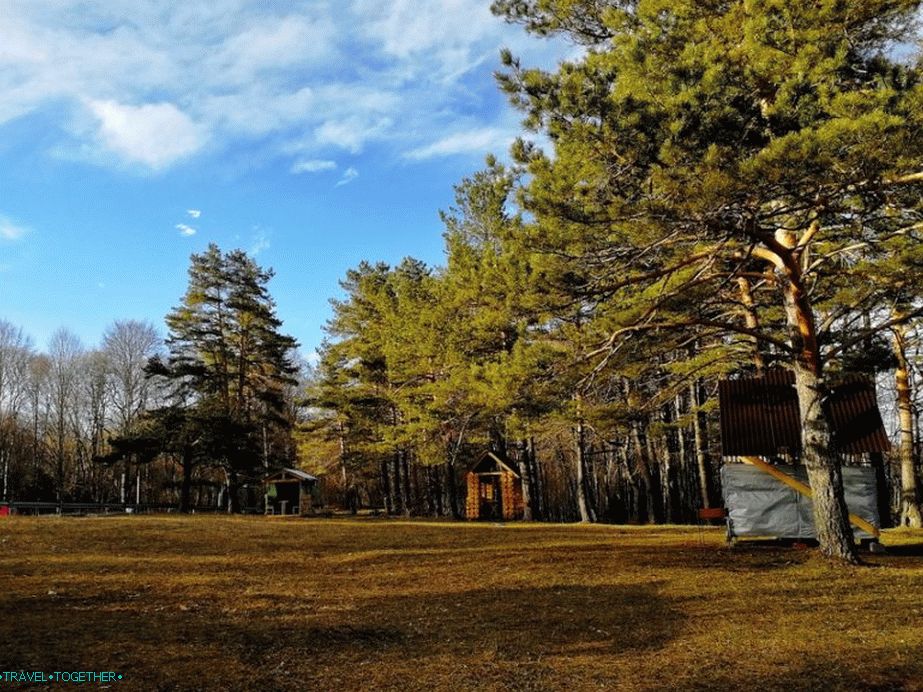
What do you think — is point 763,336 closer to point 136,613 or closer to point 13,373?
point 136,613

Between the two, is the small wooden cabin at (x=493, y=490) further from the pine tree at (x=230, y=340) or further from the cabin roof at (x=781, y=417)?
the cabin roof at (x=781, y=417)

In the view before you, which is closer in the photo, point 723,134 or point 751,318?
point 723,134

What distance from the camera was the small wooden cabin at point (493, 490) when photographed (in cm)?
2927

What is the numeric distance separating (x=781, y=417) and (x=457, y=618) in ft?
30.1

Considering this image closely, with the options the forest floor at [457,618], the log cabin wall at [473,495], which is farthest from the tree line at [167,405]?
the forest floor at [457,618]

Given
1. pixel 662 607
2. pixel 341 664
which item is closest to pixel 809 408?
pixel 662 607

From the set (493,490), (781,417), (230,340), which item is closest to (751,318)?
(781,417)

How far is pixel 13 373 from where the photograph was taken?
42.5 m

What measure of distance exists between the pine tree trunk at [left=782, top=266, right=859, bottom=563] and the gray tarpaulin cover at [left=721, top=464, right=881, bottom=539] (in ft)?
6.55

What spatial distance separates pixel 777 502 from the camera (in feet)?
41.8

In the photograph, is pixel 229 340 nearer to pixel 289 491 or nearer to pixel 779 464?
pixel 289 491

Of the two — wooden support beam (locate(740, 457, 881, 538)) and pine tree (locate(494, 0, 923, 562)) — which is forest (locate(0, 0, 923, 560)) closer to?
pine tree (locate(494, 0, 923, 562))

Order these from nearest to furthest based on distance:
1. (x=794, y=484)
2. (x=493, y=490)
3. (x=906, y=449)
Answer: (x=794, y=484)
(x=906, y=449)
(x=493, y=490)

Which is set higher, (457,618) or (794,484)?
(794,484)
